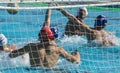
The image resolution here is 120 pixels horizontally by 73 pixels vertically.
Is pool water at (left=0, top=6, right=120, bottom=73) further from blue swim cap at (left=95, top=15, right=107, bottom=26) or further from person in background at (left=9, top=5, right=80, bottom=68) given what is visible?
blue swim cap at (left=95, top=15, right=107, bottom=26)

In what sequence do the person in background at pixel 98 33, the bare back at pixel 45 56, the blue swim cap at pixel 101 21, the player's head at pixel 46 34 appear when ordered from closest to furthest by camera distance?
the player's head at pixel 46 34 < the bare back at pixel 45 56 < the blue swim cap at pixel 101 21 < the person in background at pixel 98 33

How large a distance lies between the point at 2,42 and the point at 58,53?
124cm

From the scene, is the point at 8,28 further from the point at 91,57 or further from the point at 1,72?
the point at 1,72

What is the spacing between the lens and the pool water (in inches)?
248

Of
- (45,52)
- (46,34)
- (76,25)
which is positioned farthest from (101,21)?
(46,34)

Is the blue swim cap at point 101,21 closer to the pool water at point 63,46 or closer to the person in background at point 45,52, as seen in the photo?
the pool water at point 63,46

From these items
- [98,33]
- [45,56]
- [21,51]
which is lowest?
[98,33]

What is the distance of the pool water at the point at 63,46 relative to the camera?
248 inches

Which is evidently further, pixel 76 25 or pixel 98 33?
pixel 98 33

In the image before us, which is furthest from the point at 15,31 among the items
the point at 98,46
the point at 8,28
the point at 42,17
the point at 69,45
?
the point at 98,46

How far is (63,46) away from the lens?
7938 millimetres

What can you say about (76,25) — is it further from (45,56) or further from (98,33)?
(45,56)

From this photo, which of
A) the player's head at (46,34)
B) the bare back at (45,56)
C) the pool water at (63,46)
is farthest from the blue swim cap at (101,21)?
the player's head at (46,34)

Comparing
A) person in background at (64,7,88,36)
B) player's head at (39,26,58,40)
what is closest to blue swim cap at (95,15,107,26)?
person in background at (64,7,88,36)
